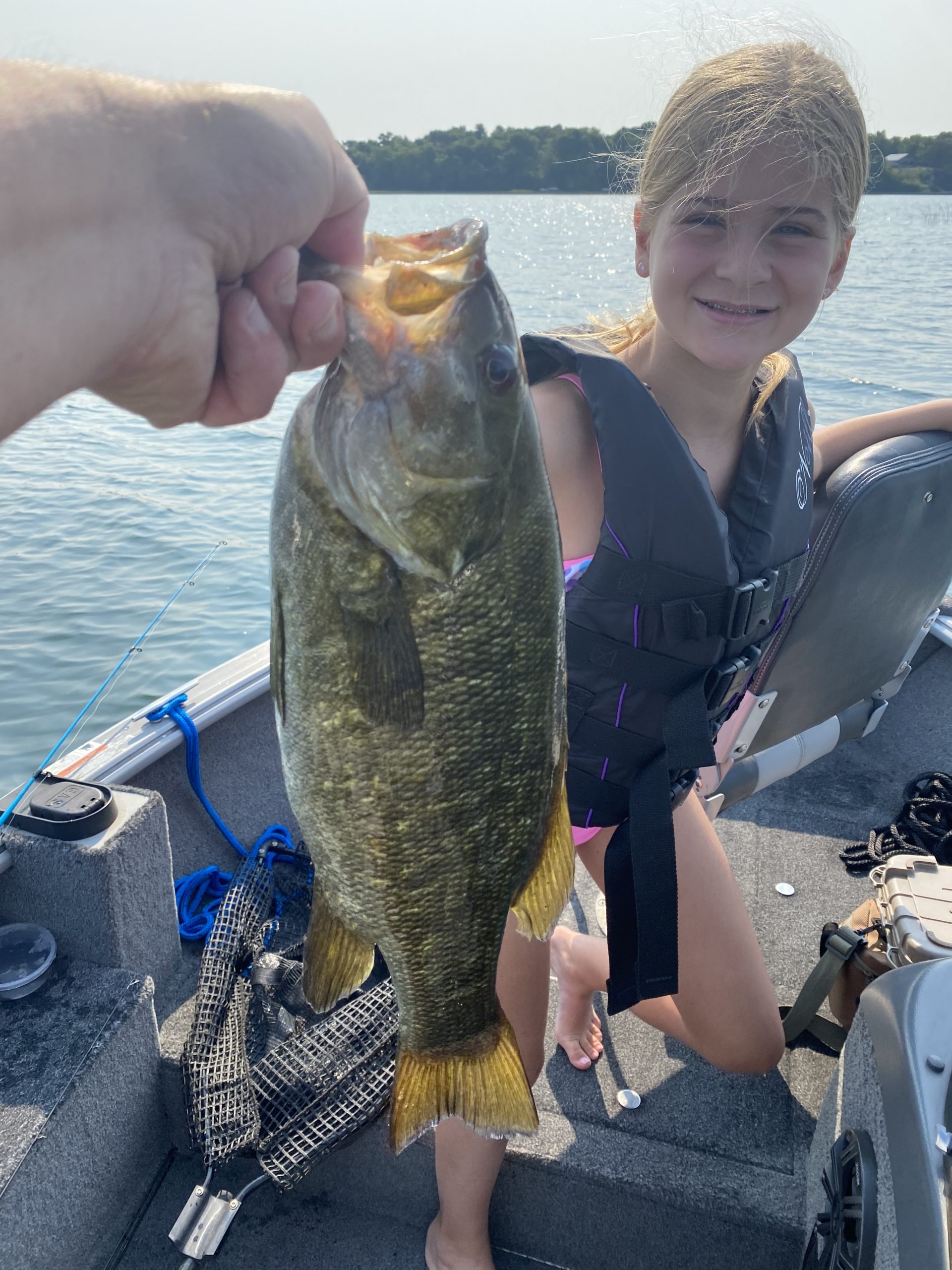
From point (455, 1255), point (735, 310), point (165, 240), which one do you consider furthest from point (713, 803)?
point (165, 240)

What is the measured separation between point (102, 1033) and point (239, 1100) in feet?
1.44

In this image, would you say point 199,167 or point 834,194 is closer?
point 199,167

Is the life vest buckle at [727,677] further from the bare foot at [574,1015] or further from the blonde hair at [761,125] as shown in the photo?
the blonde hair at [761,125]

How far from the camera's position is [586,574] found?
7.93ft

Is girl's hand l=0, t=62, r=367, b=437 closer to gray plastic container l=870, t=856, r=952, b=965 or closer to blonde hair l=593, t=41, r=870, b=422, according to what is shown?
blonde hair l=593, t=41, r=870, b=422

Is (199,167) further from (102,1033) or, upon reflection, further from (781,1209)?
(781,1209)

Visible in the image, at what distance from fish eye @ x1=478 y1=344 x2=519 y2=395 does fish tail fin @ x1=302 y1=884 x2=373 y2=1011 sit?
0.90 meters

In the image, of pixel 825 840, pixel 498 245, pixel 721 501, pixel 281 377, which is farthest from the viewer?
pixel 498 245

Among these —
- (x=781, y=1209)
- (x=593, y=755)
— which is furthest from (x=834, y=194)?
(x=781, y=1209)

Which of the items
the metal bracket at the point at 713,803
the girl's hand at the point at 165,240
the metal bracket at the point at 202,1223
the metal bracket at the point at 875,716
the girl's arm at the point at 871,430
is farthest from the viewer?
the metal bracket at the point at 875,716

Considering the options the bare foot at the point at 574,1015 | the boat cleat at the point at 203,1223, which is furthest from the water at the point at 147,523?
the boat cleat at the point at 203,1223

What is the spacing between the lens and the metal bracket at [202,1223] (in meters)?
2.43

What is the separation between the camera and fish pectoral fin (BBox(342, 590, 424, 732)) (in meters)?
1.31

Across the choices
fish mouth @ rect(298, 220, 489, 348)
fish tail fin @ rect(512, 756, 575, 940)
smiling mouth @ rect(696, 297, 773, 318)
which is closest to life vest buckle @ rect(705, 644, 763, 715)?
smiling mouth @ rect(696, 297, 773, 318)
